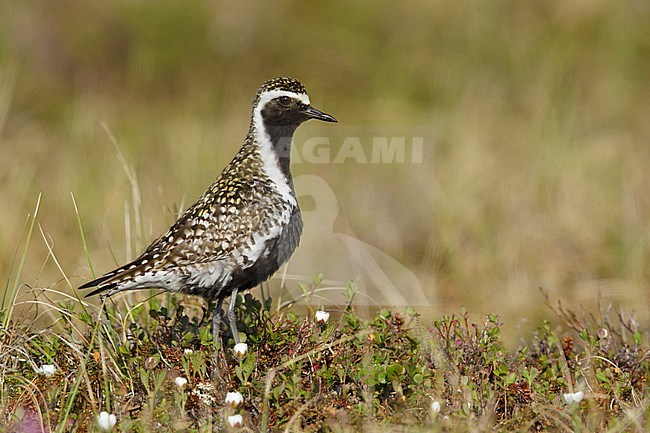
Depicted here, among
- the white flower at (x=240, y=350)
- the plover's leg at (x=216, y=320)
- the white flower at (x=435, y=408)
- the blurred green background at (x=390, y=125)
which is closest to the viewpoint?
the white flower at (x=435, y=408)

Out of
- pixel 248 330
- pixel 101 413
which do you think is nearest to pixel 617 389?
pixel 248 330

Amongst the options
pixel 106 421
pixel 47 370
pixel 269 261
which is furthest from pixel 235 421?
pixel 269 261

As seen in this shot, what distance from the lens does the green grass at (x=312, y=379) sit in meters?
3.90

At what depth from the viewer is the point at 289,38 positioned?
35.4 ft

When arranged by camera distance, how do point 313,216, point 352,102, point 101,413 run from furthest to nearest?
1. point 352,102
2. point 313,216
3. point 101,413

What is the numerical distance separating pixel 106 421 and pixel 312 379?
0.97m

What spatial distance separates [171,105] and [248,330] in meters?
5.92

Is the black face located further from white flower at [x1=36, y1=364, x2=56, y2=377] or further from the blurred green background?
white flower at [x1=36, y1=364, x2=56, y2=377]

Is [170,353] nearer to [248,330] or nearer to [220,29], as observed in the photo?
[248,330]

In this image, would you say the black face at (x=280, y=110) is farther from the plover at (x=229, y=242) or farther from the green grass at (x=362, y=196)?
the green grass at (x=362, y=196)

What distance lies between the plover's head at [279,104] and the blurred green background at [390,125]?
814mm

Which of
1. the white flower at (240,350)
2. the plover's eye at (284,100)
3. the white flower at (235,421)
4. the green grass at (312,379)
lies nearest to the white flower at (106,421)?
the green grass at (312,379)

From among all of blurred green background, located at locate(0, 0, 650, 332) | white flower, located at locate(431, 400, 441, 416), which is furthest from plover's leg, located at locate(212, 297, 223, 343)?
white flower, located at locate(431, 400, 441, 416)

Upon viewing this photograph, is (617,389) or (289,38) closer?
(617,389)
